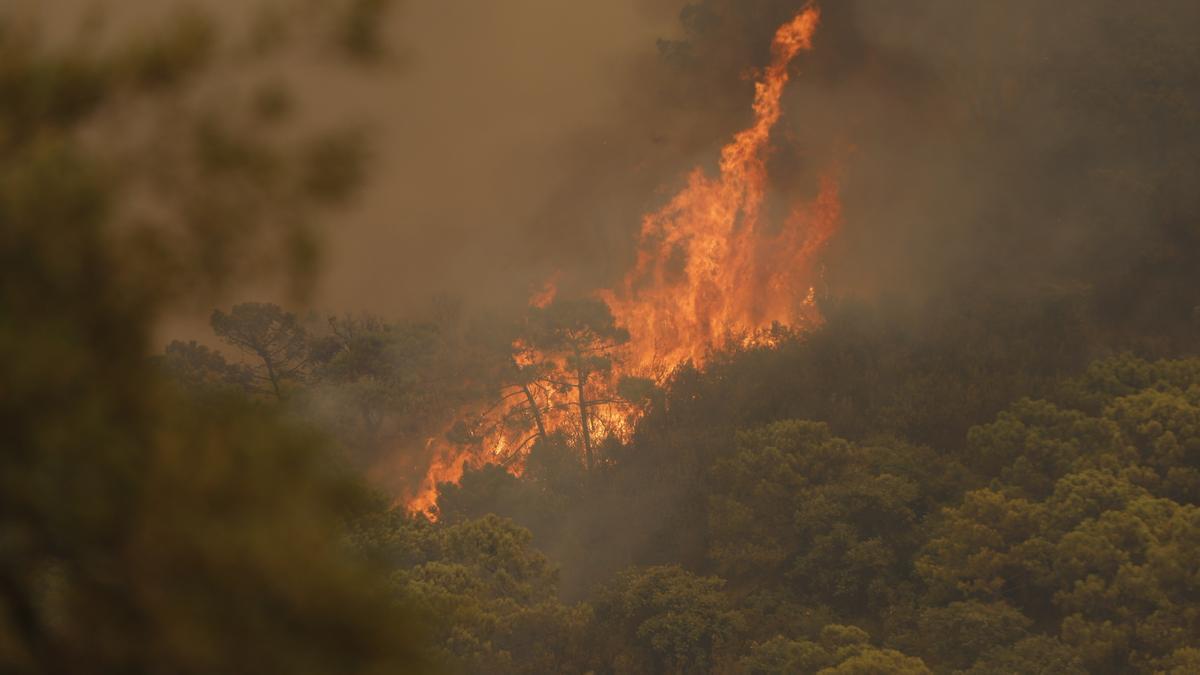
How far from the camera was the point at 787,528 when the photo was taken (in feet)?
73.8

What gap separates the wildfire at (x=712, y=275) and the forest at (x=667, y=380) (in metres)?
0.11

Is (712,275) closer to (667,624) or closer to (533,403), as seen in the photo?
(533,403)

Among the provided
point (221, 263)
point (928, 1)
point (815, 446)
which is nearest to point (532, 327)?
point (815, 446)

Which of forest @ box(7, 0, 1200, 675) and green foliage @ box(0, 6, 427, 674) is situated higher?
forest @ box(7, 0, 1200, 675)

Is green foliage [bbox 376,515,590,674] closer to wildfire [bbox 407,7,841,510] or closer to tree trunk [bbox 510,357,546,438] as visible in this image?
tree trunk [bbox 510,357,546,438]

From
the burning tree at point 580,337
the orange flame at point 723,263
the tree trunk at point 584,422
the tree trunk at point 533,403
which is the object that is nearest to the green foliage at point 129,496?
the burning tree at point 580,337

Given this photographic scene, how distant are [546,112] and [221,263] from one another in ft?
107

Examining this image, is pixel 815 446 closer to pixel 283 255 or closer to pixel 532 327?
pixel 532 327

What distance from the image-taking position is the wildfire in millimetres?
29811

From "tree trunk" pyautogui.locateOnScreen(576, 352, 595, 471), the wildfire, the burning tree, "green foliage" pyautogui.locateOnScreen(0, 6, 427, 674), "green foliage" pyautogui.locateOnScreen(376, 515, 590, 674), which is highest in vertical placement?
the wildfire

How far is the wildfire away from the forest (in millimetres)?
110

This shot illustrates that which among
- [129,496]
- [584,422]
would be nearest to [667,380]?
[584,422]

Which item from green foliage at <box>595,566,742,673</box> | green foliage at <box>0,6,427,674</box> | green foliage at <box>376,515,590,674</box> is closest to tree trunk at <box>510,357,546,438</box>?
green foliage at <box>595,566,742,673</box>

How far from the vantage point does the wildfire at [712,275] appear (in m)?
29.8
